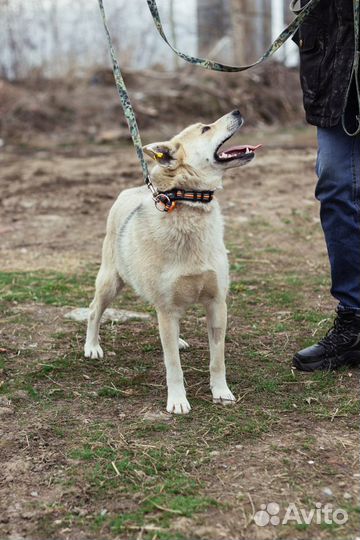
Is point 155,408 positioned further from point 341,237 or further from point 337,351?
point 341,237

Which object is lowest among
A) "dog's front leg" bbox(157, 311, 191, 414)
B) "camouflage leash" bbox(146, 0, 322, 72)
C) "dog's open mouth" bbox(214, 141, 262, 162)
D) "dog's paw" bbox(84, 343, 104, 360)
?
"dog's paw" bbox(84, 343, 104, 360)

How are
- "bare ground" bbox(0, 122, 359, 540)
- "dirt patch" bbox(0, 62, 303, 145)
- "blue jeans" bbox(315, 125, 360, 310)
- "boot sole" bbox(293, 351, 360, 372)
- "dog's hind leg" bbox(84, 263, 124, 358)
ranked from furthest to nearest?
"dirt patch" bbox(0, 62, 303, 145) < "dog's hind leg" bbox(84, 263, 124, 358) < "boot sole" bbox(293, 351, 360, 372) < "blue jeans" bbox(315, 125, 360, 310) < "bare ground" bbox(0, 122, 359, 540)

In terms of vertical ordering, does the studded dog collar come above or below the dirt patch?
above

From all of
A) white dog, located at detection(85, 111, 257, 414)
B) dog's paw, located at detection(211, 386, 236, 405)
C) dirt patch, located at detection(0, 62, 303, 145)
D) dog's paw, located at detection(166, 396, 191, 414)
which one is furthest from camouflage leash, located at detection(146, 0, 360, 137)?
dirt patch, located at detection(0, 62, 303, 145)

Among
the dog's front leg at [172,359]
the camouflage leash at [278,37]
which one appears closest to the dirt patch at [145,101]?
the camouflage leash at [278,37]

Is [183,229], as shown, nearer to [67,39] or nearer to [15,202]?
[15,202]

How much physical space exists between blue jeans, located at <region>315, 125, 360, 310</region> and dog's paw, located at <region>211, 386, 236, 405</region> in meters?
0.78

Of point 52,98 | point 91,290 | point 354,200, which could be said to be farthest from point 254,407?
point 52,98

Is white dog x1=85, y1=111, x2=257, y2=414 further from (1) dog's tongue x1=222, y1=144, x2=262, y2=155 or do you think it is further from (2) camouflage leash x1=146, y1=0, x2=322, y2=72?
(2) camouflage leash x1=146, y1=0, x2=322, y2=72

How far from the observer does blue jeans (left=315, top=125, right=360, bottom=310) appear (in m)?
3.44

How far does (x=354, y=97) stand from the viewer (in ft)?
11.2

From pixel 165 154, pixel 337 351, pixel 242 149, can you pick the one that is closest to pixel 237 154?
pixel 242 149

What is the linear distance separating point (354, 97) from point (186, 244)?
112 cm

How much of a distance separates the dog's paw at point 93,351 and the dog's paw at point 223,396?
0.85m
